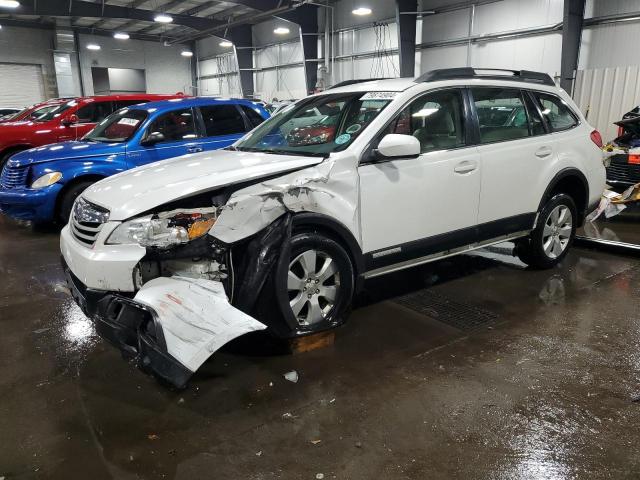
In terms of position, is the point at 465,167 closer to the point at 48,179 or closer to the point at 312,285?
the point at 312,285

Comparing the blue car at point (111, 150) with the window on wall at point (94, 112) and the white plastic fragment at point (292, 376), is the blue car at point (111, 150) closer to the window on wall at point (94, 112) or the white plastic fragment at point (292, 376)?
the window on wall at point (94, 112)

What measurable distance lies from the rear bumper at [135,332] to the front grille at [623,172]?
7.24m

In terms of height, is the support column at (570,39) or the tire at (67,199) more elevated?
the support column at (570,39)

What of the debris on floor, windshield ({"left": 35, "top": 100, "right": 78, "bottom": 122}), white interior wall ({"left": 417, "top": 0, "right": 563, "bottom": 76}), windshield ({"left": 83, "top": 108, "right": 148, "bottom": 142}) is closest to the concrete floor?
the debris on floor

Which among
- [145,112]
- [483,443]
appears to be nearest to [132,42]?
[145,112]

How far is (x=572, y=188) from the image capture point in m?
4.92

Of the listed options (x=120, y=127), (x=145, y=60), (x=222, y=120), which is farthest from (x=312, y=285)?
(x=145, y=60)

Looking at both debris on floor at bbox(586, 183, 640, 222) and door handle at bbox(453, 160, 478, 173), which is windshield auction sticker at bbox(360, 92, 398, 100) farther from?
debris on floor at bbox(586, 183, 640, 222)

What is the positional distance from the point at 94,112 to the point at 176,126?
3538mm

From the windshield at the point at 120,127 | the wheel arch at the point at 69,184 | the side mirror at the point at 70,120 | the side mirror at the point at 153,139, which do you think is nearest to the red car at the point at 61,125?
the side mirror at the point at 70,120

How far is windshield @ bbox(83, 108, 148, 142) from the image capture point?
676 centimetres

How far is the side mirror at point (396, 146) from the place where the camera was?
3297 mm

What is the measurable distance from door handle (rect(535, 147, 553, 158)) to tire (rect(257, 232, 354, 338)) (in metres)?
2.21

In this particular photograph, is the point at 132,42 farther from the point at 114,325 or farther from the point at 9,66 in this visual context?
the point at 114,325
